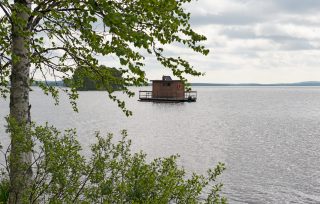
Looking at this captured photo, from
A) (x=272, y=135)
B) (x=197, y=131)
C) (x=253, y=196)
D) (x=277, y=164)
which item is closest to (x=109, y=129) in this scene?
(x=197, y=131)

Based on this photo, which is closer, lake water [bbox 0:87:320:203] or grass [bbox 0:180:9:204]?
grass [bbox 0:180:9:204]

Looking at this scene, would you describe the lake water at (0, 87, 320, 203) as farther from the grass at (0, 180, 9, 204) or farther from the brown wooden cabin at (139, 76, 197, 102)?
the brown wooden cabin at (139, 76, 197, 102)

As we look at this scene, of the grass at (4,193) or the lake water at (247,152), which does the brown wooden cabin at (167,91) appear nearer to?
the lake water at (247,152)

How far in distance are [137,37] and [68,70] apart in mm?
6038

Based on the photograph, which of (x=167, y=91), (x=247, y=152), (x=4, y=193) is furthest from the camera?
(x=167, y=91)

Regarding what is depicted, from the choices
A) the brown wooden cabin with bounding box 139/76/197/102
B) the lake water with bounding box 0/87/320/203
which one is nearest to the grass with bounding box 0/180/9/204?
the lake water with bounding box 0/87/320/203

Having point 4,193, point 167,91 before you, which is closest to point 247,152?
point 4,193

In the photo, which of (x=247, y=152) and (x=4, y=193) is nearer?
(x=4, y=193)

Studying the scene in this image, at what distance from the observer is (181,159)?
120 ft

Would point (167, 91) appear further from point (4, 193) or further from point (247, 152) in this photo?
point (4, 193)

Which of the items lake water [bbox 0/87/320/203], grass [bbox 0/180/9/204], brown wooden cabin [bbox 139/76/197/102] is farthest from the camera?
brown wooden cabin [bbox 139/76/197/102]

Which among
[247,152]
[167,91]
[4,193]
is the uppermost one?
[167,91]

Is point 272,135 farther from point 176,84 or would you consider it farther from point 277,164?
point 176,84

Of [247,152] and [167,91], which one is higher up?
[167,91]
